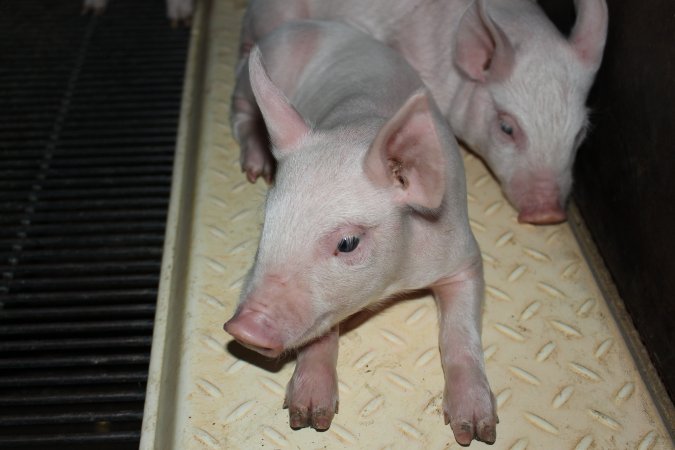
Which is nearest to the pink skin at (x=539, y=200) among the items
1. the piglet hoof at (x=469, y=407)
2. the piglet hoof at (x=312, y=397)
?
the piglet hoof at (x=469, y=407)

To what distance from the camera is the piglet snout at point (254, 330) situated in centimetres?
246

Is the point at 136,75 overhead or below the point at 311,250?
below

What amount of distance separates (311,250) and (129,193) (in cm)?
160

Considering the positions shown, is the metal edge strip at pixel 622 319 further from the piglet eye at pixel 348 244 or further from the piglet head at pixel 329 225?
the piglet eye at pixel 348 244

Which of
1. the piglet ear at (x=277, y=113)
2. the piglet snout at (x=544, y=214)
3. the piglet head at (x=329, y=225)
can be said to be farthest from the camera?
the piglet snout at (x=544, y=214)

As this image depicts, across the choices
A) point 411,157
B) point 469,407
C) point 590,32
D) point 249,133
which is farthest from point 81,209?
point 590,32

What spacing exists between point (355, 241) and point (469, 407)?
2.54 feet

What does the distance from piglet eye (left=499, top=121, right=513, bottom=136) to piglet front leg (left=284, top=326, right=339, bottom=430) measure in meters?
1.55

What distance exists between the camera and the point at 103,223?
3.72 meters

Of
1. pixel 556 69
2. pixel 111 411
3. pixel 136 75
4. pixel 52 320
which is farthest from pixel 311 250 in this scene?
pixel 136 75

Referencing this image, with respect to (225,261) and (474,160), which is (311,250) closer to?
(225,261)

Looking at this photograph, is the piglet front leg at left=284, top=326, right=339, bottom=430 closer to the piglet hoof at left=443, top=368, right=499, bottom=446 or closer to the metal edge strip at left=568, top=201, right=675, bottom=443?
the piglet hoof at left=443, top=368, right=499, bottom=446

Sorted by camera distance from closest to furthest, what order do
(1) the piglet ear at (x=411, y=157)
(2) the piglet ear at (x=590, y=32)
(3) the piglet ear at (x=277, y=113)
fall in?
(1) the piglet ear at (x=411, y=157), (3) the piglet ear at (x=277, y=113), (2) the piglet ear at (x=590, y=32)

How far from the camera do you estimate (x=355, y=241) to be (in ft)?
8.58
